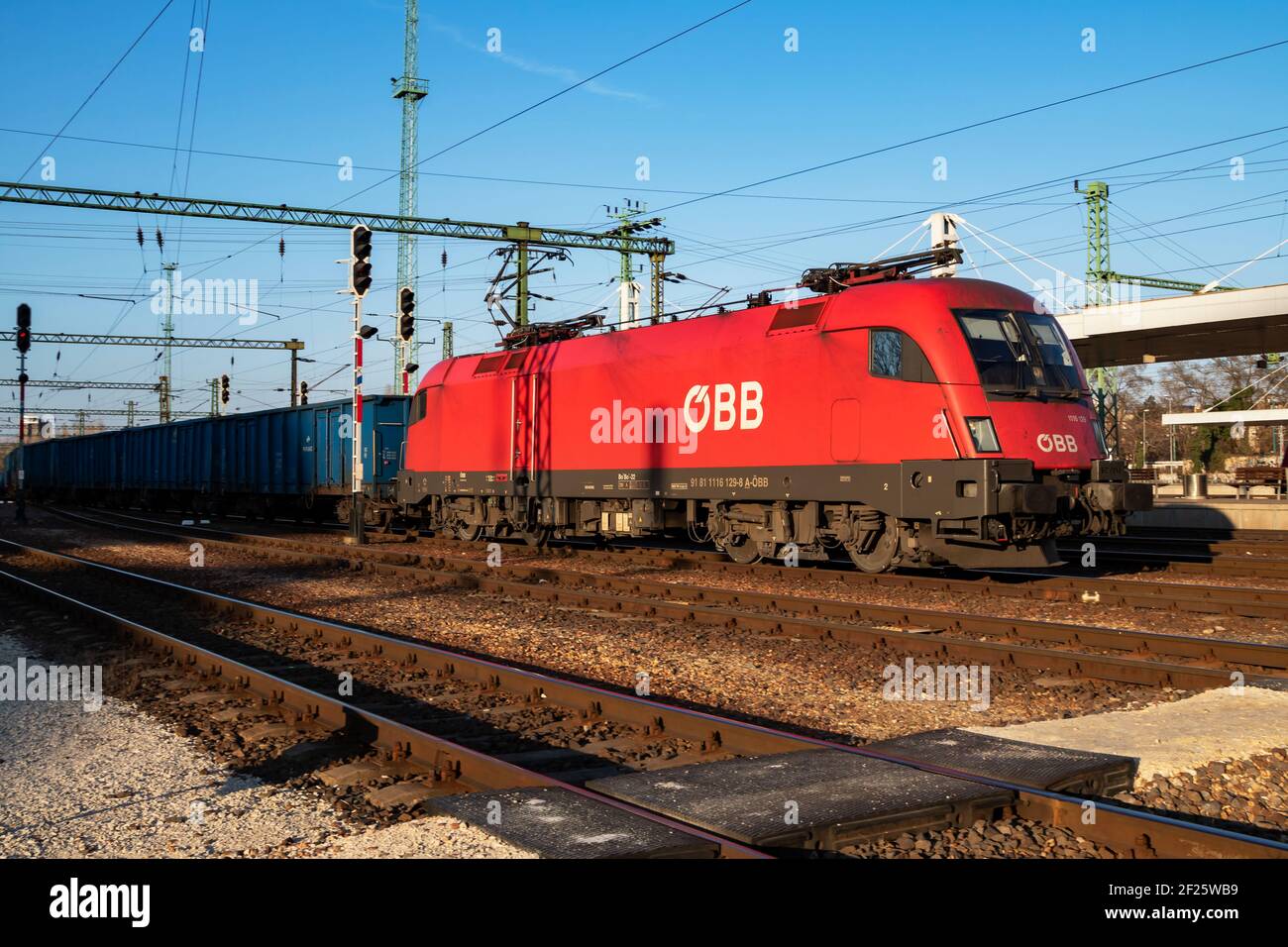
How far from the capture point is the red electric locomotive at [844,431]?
1266 centimetres

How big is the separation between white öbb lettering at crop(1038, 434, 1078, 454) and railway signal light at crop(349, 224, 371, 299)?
1401 centimetres

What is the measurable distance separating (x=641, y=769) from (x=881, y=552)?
8.40m

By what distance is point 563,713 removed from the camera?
7758 mm

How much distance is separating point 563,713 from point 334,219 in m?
27.4

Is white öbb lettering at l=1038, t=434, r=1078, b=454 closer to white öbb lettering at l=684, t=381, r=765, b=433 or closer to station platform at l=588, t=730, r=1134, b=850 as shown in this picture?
white öbb lettering at l=684, t=381, r=765, b=433

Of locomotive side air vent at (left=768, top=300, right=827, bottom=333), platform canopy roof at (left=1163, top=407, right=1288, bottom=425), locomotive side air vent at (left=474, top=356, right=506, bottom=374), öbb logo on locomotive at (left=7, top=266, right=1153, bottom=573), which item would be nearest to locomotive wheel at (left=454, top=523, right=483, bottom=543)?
öbb logo on locomotive at (left=7, top=266, right=1153, bottom=573)

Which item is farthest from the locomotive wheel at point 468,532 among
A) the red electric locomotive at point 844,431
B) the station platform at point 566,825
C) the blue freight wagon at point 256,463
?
the station platform at point 566,825

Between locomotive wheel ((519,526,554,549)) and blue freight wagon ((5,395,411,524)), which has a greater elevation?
blue freight wagon ((5,395,411,524))

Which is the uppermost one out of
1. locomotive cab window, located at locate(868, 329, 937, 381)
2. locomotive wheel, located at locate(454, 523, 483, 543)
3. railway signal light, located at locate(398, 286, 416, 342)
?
railway signal light, located at locate(398, 286, 416, 342)

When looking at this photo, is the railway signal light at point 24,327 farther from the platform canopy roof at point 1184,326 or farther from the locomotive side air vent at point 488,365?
the platform canopy roof at point 1184,326

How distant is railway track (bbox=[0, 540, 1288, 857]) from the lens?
15.6 feet

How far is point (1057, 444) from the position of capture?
1298cm

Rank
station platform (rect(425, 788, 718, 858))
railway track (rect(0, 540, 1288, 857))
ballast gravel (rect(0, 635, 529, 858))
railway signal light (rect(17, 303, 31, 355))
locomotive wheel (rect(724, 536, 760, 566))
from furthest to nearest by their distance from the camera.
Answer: railway signal light (rect(17, 303, 31, 355)), locomotive wheel (rect(724, 536, 760, 566)), ballast gravel (rect(0, 635, 529, 858)), railway track (rect(0, 540, 1288, 857)), station platform (rect(425, 788, 718, 858))

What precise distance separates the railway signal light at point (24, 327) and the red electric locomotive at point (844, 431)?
61.6 ft
